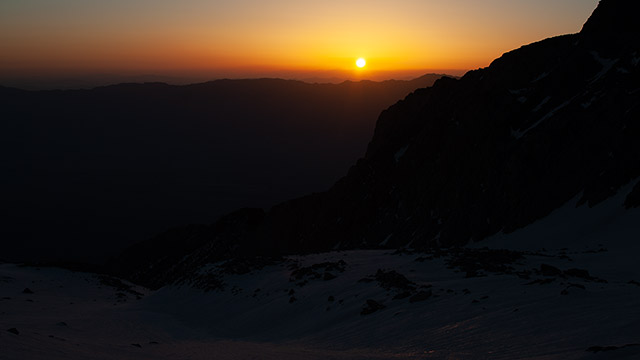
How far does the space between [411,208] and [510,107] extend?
1332cm

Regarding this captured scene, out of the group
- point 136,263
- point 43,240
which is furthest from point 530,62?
point 43,240

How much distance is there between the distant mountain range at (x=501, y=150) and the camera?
120 ft

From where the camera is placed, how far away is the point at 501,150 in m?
44.3

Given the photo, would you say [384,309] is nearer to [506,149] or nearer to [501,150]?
[506,149]

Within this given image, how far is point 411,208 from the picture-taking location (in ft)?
161

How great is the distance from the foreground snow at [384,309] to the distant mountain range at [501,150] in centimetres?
525

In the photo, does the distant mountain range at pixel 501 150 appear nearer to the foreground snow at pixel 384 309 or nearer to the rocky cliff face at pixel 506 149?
the rocky cliff face at pixel 506 149

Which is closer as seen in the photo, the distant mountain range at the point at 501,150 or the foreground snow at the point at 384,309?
the foreground snow at the point at 384,309

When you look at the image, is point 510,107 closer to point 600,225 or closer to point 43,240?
point 600,225

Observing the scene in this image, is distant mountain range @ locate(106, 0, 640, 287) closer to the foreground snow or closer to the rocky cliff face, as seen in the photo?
the rocky cliff face

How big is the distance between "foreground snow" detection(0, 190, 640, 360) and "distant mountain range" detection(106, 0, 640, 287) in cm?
525

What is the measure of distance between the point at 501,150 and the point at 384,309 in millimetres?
33343

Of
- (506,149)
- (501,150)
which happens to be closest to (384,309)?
(506,149)

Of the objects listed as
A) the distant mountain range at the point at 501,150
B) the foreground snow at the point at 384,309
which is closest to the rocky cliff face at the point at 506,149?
the distant mountain range at the point at 501,150
